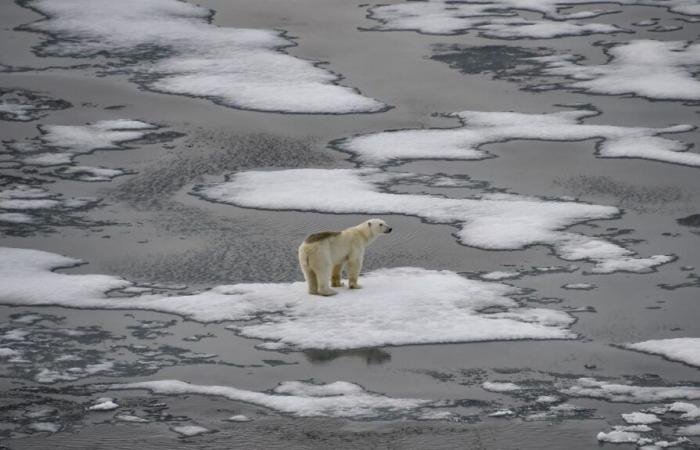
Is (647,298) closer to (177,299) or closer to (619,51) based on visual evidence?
(177,299)

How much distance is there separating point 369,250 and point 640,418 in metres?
5.35

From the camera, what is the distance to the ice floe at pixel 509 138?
17.8m

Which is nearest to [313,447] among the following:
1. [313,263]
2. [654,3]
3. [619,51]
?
[313,263]

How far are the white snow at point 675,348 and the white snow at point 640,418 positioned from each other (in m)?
1.31

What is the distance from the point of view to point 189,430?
9617 mm

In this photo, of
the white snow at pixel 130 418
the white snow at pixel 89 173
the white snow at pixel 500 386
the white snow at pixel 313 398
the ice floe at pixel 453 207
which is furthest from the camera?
the white snow at pixel 89 173

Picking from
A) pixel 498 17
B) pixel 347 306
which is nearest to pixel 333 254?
pixel 347 306

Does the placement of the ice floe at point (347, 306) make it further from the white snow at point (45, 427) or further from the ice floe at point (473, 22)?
the ice floe at point (473, 22)

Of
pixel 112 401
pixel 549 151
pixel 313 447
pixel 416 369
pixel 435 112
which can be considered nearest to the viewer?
pixel 313 447

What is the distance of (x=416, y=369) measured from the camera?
10.8 meters

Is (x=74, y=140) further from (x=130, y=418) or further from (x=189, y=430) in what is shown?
(x=189, y=430)

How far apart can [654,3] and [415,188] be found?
40.1ft

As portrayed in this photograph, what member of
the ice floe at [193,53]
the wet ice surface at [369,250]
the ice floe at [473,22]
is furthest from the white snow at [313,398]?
the ice floe at [473,22]

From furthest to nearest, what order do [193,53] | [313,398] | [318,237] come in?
[193,53], [318,237], [313,398]
